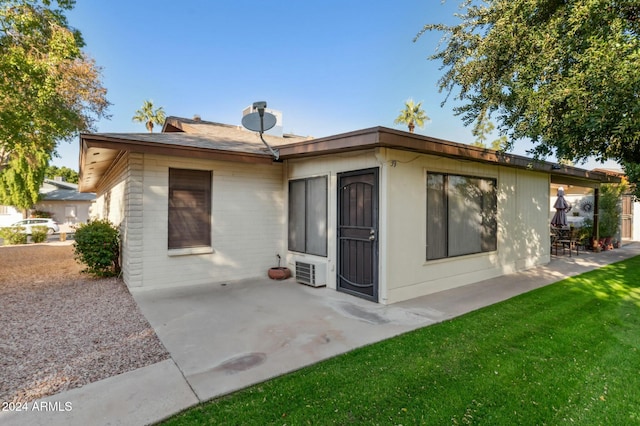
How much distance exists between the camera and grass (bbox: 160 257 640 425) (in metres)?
2.39

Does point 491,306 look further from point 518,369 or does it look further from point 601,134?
point 601,134

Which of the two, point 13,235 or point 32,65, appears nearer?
point 32,65

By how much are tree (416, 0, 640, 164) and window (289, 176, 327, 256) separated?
3.21m

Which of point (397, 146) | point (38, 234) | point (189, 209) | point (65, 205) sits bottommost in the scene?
point (38, 234)

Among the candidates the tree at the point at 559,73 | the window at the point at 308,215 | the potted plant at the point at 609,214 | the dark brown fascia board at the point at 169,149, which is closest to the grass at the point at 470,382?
the tree at the point at 559,73

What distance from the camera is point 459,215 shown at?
656 cm

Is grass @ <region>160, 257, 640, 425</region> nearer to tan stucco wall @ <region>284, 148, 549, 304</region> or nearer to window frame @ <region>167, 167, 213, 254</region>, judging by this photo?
tan stucco wall @ <region>284, 148, 549, 304</region>

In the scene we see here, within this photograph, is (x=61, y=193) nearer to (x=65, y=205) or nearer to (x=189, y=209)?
(x=65, y=205)

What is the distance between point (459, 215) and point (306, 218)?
125 inches

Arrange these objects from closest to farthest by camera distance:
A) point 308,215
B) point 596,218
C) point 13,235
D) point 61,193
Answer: point 308,215
point 596,218
point 13,235
point 61,193

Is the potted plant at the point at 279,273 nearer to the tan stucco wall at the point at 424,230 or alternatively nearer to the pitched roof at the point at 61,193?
the tan stucco wall at the point at 424,230

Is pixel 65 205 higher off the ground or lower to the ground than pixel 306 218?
higher

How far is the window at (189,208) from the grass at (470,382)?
4376 mm

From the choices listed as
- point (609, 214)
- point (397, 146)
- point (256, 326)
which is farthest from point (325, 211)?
point (609, 214)
